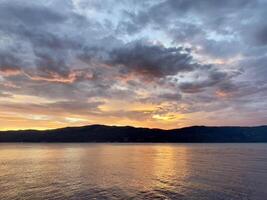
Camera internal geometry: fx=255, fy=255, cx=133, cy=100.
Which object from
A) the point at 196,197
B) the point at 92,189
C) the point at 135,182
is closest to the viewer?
the point at 196,197

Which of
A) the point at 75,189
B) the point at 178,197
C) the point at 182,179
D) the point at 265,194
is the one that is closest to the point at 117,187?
the point at 75,189

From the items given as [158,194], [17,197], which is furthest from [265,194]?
[17,197]

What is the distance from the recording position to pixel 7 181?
5653cm

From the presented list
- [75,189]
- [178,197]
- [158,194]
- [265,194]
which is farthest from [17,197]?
[265,194]

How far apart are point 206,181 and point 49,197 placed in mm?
32323

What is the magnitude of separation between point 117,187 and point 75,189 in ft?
25.7

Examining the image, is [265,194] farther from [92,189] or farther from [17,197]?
[17,197]

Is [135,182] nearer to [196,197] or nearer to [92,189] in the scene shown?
[92,189]

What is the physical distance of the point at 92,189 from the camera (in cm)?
4703

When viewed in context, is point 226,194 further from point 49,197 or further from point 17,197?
point 17,197

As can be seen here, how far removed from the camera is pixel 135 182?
54438 mm

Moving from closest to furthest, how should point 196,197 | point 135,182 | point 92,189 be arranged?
point 196,197, point 92,189, point 135,182

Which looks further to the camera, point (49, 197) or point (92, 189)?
point (92, 189)

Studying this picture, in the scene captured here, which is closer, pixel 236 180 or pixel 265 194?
pixel 265 194
